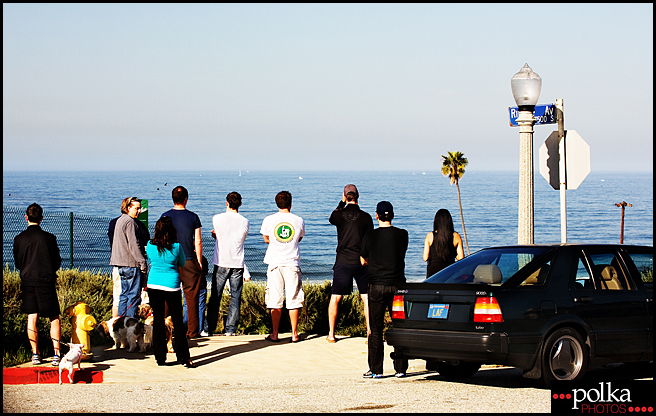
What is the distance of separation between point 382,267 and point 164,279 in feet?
8.18

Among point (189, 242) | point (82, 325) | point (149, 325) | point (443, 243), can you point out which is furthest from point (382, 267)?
point (82, 325)

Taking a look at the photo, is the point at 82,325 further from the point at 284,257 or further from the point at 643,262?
the point at 643,262

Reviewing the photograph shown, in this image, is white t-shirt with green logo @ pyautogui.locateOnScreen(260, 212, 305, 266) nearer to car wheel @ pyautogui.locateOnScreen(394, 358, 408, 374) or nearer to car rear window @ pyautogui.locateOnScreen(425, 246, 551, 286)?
car wheel @ pyautogui.locateOnScreen(394, 358, 408, 374)

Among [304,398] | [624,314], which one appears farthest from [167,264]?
[624,314]

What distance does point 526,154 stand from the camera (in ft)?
35.8

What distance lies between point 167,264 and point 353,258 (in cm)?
267

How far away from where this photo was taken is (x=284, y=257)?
34.9ft

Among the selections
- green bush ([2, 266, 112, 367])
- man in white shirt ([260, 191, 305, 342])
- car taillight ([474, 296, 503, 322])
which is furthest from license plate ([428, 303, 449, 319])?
green bush ([2, 266, 112, 367])

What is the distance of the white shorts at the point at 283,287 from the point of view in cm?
1062

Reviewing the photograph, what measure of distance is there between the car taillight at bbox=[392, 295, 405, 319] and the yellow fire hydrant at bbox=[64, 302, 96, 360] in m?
3.49

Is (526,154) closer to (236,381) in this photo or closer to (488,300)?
(488,300)

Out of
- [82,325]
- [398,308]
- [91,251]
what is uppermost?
[398,308]

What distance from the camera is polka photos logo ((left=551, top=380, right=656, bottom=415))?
653cm

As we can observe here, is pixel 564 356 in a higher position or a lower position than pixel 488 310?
lower
